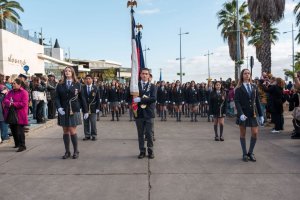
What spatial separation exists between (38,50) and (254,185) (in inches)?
1275

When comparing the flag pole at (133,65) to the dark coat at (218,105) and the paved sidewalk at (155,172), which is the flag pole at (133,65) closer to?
the paved sidewalk at (155,172)

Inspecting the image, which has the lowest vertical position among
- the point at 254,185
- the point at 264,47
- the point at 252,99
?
the point at 254,185

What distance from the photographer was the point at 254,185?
5750 mm

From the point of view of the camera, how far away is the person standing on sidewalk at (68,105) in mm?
7879

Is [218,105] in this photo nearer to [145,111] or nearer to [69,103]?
[145,111]

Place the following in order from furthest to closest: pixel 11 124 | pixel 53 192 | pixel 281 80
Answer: pixel 281 80, pixel 11 124, pixel 53 192

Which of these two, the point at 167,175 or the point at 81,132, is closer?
the point at 167,175

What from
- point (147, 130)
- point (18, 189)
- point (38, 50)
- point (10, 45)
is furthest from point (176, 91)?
point (38, 50)

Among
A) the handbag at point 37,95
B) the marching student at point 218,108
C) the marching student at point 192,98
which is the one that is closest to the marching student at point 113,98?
the marching student at point 192,98

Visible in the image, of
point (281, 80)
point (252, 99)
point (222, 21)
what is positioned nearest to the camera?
point (252, 99)

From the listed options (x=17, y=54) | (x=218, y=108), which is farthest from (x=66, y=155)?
(x=17, y=54)

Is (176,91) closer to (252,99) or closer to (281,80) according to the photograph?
(281,80)

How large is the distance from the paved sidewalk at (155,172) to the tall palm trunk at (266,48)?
44.7 feet

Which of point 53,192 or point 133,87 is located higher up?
point 133,87
